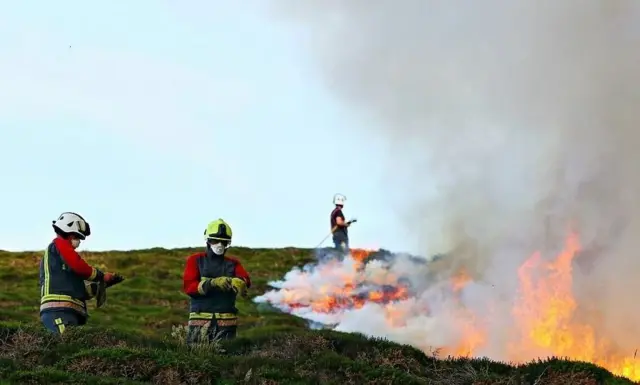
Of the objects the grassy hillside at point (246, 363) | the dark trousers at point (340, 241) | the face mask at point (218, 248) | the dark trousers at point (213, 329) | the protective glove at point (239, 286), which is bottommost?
the grassy hillside at point (246, 363)

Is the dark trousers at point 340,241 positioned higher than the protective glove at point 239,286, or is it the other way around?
the dark trousers at point 340,241

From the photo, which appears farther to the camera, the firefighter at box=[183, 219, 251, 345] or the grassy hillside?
the firefighter at box=[183, 219, 251, 345]

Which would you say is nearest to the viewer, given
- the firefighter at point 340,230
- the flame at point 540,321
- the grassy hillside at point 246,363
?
the grassy hillside at point 246,363

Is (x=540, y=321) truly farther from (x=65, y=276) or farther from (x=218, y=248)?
(x=65, y=276)

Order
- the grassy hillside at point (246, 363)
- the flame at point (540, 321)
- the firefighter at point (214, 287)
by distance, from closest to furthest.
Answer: the grassy hillside at point (246, 363) → the firefighter at point (214, 287) → the flame at point (540, 321)

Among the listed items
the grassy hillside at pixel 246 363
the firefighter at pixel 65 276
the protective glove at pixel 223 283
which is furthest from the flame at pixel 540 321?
the firefighter at pixel 65 276

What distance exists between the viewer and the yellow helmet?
44.8ft

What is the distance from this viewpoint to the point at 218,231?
44.9 ft

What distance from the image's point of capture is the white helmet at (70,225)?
12.9 m

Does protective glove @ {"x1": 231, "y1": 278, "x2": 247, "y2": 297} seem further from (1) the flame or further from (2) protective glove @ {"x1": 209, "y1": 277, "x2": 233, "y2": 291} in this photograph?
(1) the flame

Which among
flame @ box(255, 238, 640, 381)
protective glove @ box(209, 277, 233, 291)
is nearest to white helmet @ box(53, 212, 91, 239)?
protective glove @ box(209, 277, 233, 291)

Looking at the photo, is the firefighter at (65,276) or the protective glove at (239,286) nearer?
the firefighter at (65,276)

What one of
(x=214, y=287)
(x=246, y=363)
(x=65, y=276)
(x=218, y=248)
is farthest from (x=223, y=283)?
(x=65, y=276)

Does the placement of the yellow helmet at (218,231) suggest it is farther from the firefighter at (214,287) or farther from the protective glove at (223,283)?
the protective glove at (223,283)
